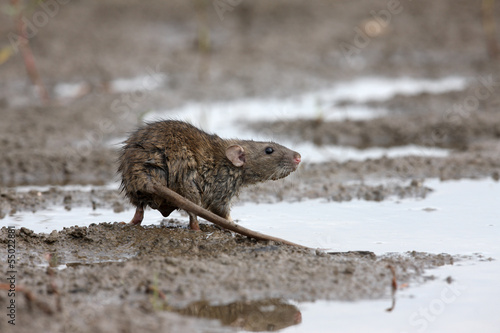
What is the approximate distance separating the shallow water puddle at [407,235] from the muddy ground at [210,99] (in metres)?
0.21

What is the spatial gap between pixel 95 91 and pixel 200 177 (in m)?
8.28

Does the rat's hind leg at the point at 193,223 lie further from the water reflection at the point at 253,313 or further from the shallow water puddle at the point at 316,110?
the shallow water puddle at the point at 316,110

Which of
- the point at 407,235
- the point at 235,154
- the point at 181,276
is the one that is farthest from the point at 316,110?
the point at 181,276

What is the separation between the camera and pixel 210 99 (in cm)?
1418

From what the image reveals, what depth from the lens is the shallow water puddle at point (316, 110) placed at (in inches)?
408

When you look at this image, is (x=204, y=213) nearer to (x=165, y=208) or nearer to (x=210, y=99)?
(x=165, y=208)

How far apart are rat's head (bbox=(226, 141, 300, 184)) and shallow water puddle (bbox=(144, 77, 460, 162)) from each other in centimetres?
285

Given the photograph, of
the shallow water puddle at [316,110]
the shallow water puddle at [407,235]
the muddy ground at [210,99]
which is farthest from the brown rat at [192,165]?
the shallow water puddle at [316,110]

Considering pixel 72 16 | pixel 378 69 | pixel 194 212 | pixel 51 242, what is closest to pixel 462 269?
pixel 194 212

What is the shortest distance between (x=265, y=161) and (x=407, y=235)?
4.85 feet

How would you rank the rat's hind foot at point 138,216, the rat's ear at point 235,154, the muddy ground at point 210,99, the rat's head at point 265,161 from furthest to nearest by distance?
the rat's head at point 265,161, the rat's ear at point 235,154, the rat's hind foot at point 138,216, the muddy ground at point 210,99

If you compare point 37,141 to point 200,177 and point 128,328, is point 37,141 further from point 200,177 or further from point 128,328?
point 128,328

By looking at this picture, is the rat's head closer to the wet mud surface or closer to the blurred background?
the wet mud surface

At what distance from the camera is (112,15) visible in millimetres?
19406
